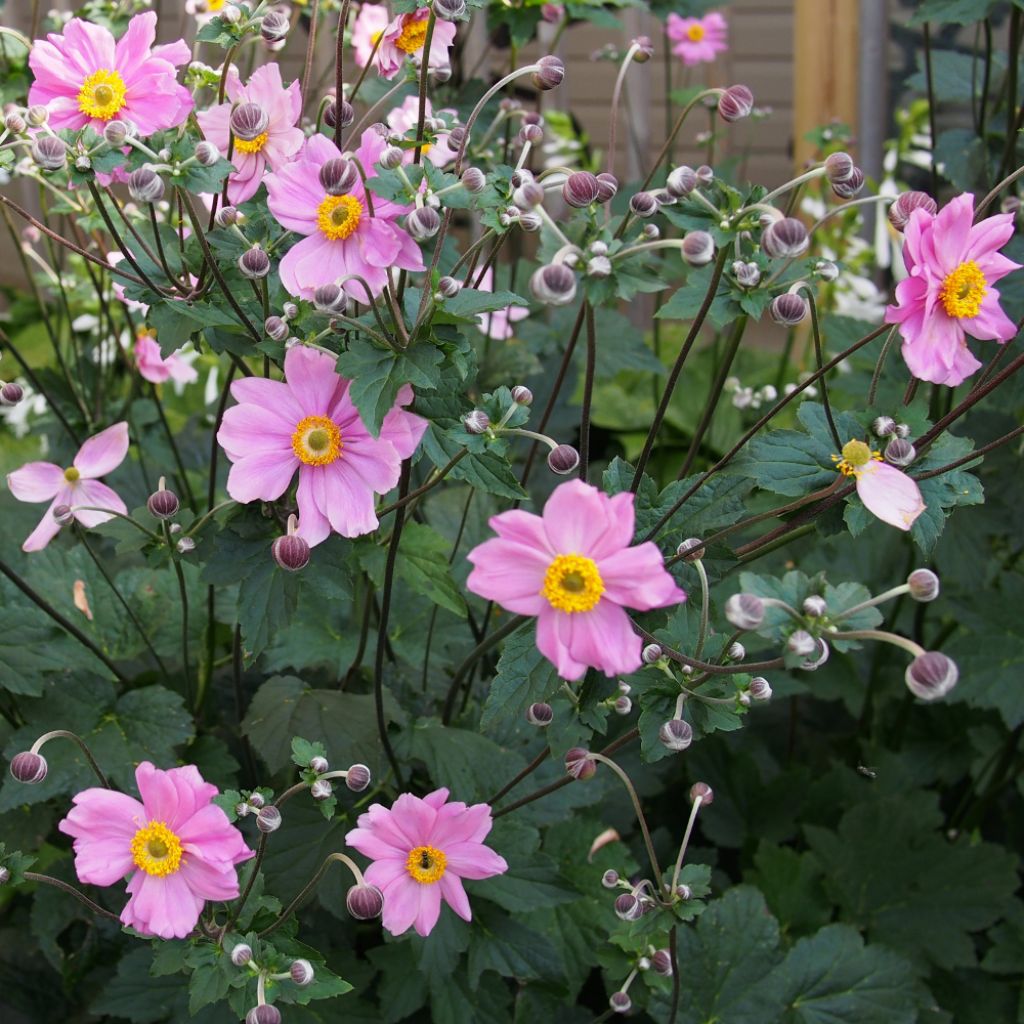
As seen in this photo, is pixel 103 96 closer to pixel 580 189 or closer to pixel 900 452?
pixel 580 189

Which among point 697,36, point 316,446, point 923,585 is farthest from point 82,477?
point 697,36

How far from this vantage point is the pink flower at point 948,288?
0.92 meters

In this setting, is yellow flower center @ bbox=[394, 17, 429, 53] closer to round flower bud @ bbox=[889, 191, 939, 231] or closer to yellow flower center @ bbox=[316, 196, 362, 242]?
yellow flower center @ bbox=[316, 196, 362, 242]

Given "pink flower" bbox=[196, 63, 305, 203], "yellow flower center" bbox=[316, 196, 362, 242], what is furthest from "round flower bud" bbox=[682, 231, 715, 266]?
"pink flower" bbox=[196, 63, 305, 203]

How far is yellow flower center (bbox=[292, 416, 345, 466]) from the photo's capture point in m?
A: 0.99

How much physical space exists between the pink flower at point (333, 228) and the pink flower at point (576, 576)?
26 cm

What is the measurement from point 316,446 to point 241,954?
40 cm

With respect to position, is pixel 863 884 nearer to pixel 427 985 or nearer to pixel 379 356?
pixel 427 985

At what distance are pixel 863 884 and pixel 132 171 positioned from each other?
1291 mm

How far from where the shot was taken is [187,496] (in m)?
1.65

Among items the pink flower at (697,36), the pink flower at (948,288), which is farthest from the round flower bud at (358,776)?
the pink flower at (697,36)

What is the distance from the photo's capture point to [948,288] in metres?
0.94

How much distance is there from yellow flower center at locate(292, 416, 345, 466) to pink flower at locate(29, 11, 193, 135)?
27 cm

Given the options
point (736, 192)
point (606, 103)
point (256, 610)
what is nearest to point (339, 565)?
point (256, 610)
